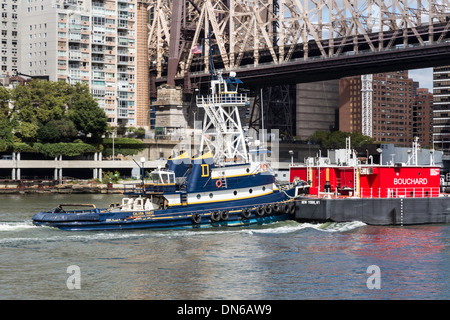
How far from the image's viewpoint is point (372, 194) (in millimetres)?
51469

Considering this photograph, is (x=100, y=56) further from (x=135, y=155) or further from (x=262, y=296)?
(x=262, y=296)

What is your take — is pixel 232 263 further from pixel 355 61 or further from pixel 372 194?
pixel 355 61

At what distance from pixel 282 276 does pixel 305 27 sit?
9069 cm

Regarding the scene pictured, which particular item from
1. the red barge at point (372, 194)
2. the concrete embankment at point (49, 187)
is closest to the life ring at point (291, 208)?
the red barge at point (372, 194)

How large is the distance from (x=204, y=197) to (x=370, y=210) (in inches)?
430

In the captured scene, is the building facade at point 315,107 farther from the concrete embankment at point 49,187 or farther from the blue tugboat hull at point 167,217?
the blue tugboat hull at point 167,217

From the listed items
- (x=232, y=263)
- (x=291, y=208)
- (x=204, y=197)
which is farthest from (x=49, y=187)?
(x=232, y=263)

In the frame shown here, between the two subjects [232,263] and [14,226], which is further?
[14,226]

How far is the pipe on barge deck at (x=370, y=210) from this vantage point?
49.3 meters

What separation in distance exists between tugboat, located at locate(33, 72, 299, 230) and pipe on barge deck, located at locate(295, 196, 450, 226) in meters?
1.32

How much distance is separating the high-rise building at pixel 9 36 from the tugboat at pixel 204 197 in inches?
4306

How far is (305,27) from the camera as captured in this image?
394 feet

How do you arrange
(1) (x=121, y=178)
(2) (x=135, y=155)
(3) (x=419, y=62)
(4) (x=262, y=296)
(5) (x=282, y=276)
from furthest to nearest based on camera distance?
1. (2) (x=135, y=155)
2. (1) (x=121, y=178)
3. (3) (x=419, y=62)
4. (5) (x=282, y=276)
5. (4) (x=262, y=296)

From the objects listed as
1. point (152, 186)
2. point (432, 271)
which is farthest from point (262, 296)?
point (152, 186)
